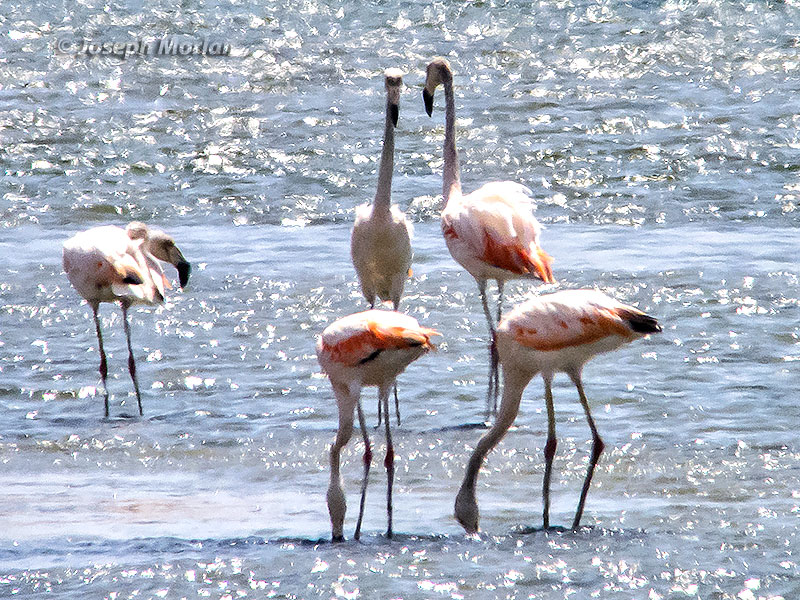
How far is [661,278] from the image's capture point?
29.5 feet

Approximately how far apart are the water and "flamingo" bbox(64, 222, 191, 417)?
19.4 inches

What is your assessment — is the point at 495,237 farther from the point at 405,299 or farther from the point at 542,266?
the point at 405,299

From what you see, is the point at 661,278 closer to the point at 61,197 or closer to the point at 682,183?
the point at 682,183

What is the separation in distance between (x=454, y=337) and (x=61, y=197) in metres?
4.65

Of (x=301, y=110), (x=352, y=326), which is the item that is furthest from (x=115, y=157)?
(x=352, y=326)

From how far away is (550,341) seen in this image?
5211mm

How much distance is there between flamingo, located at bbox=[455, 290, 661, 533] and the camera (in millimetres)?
5164

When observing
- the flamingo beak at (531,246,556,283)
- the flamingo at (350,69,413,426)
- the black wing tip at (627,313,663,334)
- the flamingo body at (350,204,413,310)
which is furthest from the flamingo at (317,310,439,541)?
the flamingo body at (350,204,413,310)

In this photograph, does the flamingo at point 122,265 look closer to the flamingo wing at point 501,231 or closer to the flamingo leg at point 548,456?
the flamingo wing at point 501,231

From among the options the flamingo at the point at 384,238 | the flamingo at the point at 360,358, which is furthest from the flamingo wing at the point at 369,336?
→ the flamingo at the point at 384,238

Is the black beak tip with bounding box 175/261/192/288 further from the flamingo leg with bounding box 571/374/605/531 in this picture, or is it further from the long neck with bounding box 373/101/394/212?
the flamingo leg with bounding box 571/374/605/531

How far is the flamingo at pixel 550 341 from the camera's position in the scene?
16.9 ft

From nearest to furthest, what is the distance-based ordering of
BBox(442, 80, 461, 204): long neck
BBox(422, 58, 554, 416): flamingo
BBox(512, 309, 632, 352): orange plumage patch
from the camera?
BBox(512, 309, 632, 352): orange plumage patch
BBox(422, 58, 554, 416): flamingo
BBox(442, 80, 461, 204): long neck

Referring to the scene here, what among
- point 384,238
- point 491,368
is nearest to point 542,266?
point 491,368
